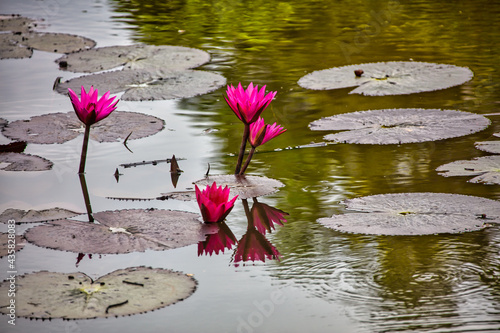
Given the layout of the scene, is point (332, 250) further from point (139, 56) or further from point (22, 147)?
point (139, 56)

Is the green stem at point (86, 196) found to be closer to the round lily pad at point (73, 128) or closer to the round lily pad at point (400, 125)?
the round lily pad at point (73, 128)

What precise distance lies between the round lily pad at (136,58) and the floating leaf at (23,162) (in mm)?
1489

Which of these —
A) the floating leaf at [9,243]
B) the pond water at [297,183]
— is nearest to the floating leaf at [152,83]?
the pond water at [297,183]

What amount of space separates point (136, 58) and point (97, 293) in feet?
9.80

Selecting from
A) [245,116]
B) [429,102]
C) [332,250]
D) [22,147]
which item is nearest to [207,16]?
[429,102]

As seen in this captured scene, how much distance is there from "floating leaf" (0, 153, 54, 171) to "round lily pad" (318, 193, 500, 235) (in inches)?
46.3

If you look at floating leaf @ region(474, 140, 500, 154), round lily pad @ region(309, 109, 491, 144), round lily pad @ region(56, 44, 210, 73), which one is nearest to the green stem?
round lily pad @ region(309, 109, 491, 144)

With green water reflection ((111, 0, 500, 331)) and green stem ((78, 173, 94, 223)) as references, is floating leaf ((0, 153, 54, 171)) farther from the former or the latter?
green water reflection ((111, 0, 500, 331))

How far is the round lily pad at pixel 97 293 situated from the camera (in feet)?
5.63

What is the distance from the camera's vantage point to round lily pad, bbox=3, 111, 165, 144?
3.17m

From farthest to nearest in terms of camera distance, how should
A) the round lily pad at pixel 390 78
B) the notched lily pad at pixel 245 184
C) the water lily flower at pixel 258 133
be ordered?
1. the round lily pad at pixel 390 78
2. the water lily flower at pixel 258 133
3. the notched lily pad at pixel 245 184

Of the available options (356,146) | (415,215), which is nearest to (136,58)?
(356,146)

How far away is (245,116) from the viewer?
2.61 meters

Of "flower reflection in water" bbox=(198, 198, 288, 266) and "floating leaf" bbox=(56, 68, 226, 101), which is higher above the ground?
"flower reflection in water" bbox=(198, 198, 288, 266)
